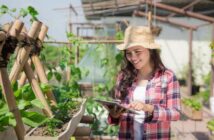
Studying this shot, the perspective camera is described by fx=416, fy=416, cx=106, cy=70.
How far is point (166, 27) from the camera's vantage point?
43.7 feet

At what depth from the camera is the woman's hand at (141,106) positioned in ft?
6.58

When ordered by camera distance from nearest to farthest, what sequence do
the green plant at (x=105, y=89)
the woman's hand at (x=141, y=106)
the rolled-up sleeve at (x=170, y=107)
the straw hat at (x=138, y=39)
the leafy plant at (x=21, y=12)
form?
the woman's hand at (x=141, y=106), the rolled-up sleeve at (x=170, y=107), the straw hat at (x=138, y=39), the leafy plant at (x=21, y=12), the green plant at (x=105, y=89)

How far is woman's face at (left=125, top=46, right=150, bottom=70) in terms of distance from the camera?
2.21m

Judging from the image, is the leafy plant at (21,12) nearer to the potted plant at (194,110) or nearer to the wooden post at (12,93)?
the wooden post at (12,93)

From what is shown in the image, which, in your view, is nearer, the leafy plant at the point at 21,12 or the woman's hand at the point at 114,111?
the woman's hand at the point at 114,111

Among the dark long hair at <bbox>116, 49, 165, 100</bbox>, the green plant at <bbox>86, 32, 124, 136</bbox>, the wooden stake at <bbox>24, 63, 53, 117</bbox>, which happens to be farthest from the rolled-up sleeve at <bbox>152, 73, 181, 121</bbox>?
the green plant at <bbox>86, 32, 124, 136</bbox>

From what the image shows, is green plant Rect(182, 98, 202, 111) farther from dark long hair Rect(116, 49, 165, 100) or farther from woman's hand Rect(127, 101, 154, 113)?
woman's hand Rect(127, 101, 154, 113)

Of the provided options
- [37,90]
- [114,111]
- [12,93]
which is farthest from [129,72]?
[12,93]

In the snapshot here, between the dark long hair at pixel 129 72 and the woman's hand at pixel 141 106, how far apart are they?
0.29 metres

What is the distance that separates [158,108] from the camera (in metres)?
2.14

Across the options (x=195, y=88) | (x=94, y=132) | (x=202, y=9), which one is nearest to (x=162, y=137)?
(x=94, y=132)

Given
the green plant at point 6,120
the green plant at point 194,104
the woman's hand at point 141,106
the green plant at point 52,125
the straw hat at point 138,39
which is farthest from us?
the green plant at point 194,104

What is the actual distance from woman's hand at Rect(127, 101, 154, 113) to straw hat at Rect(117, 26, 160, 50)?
1.13 ft

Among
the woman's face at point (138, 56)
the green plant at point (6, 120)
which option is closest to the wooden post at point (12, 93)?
the green plant at point (6, 120)
